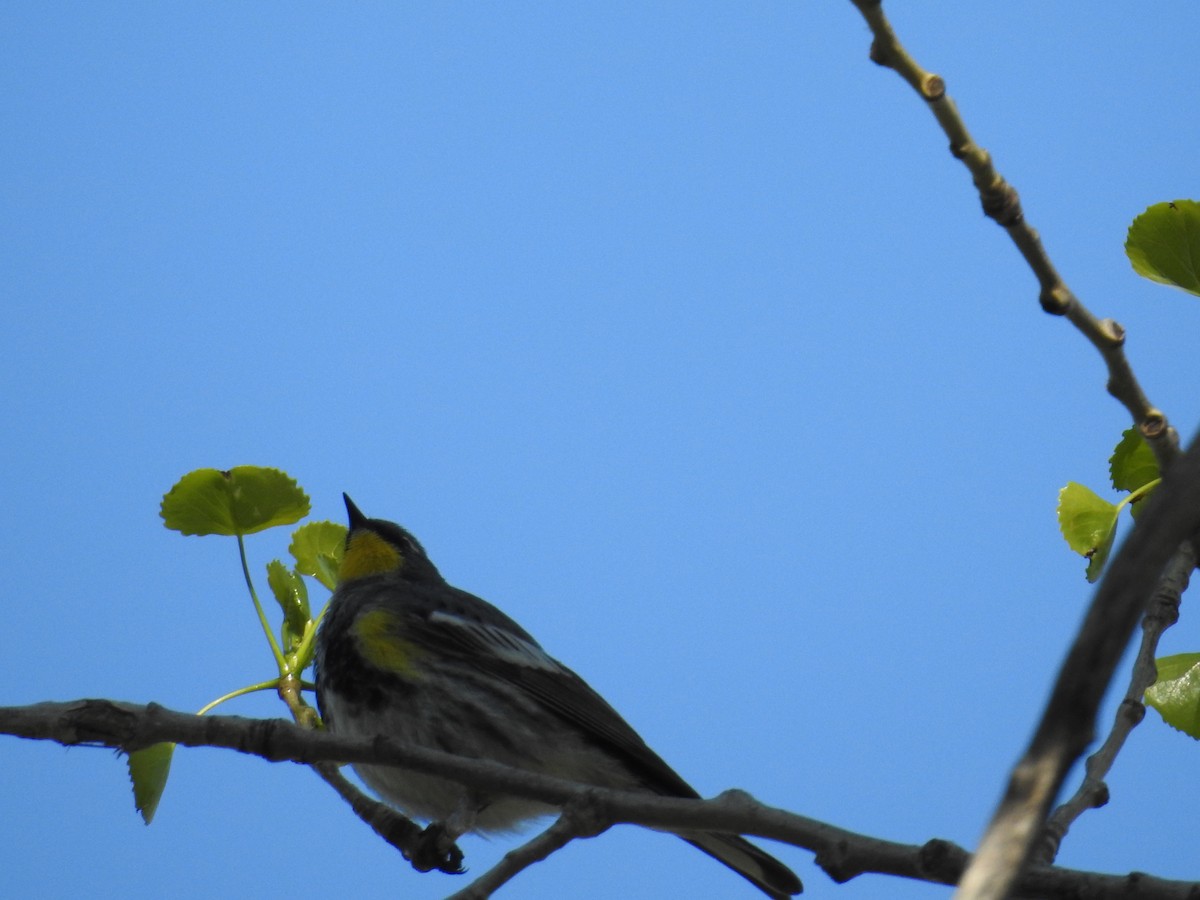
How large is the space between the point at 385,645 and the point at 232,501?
3.93 ft

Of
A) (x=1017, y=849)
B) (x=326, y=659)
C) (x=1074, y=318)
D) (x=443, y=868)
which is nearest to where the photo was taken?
(x=1017, y=849)

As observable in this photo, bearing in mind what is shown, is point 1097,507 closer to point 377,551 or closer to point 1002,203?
point 1002,203

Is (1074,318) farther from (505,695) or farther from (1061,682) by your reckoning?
(505,695)

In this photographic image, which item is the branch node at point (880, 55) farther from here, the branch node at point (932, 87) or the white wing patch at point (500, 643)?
the white wing patch at point (500, 643)

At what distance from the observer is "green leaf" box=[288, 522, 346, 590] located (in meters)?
4.93

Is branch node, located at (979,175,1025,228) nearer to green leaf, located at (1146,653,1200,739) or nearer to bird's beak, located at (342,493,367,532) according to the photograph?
green leaf, located at (1146,653,1200,739)

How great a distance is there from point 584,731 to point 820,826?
2479 millimetres

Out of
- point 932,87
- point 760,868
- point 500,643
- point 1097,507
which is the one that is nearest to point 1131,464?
point 1097,507

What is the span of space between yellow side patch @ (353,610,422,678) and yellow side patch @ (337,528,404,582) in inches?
73.0

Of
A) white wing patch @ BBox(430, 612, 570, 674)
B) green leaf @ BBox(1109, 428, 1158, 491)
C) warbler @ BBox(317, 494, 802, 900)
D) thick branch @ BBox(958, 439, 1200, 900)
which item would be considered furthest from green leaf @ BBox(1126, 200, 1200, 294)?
white wing patch @ BBox(430, 612, 570, 674)

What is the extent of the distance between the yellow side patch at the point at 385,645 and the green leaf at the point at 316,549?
1.18 ft

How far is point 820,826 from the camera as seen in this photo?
8.95 ft

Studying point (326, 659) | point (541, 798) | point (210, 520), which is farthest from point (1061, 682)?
point (326, 659)

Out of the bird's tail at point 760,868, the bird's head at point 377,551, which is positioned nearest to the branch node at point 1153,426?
the bird's tail at point 760,868
